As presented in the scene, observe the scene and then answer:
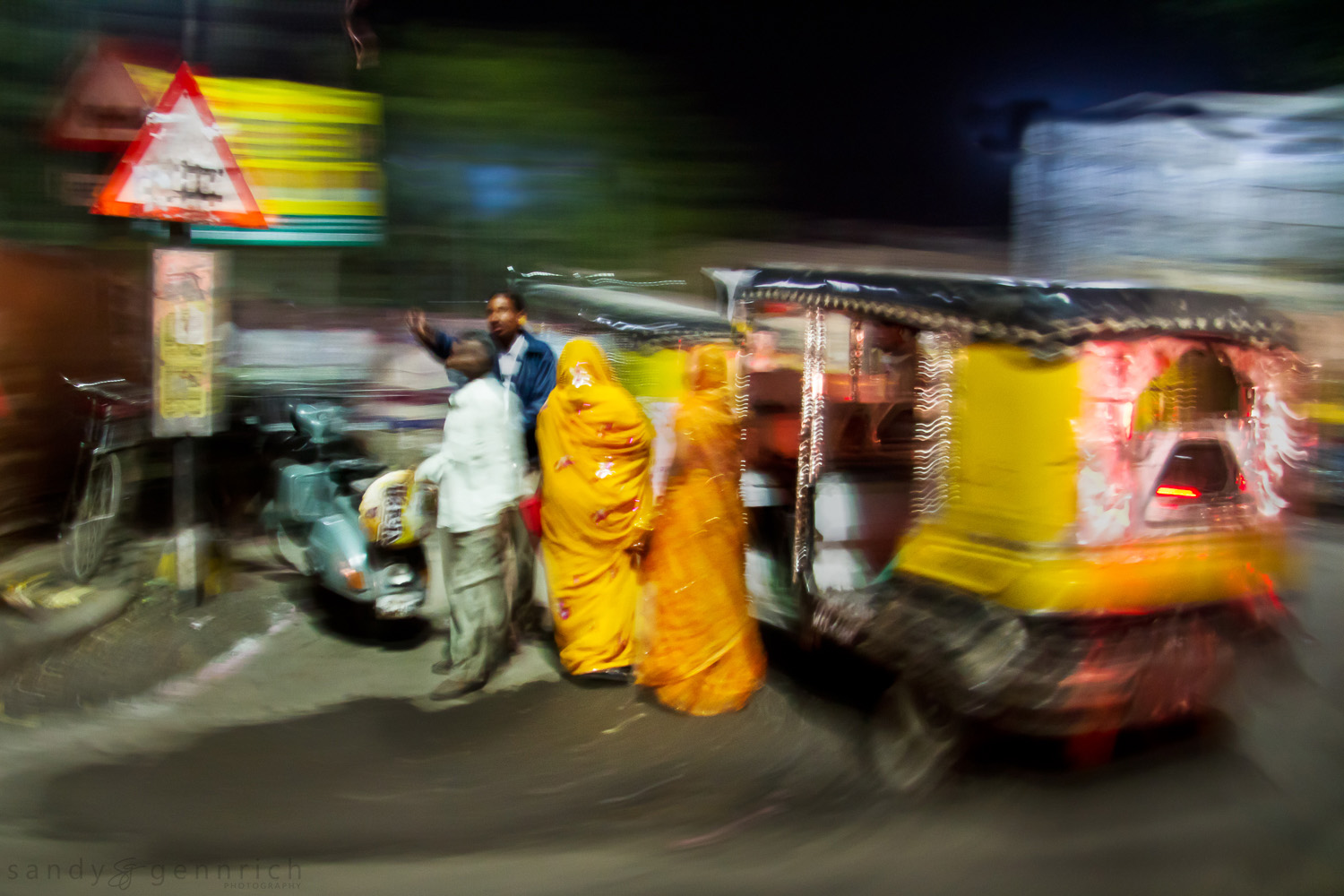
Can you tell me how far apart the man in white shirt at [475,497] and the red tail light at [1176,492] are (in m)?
2.72

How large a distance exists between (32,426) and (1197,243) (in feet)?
35.6

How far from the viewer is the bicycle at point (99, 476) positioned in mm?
5402

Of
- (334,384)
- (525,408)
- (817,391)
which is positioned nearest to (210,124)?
(525,408)

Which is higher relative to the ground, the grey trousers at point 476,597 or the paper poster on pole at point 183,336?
the paper poster on pole at point 183,336

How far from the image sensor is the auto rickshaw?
120 inches

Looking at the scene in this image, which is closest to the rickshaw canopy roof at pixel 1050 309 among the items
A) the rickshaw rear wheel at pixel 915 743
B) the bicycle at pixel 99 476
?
the rickshaw rear wheel at pixel 915 743

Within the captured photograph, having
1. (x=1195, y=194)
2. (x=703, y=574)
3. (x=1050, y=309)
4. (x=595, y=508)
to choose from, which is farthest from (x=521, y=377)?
(x=1195, y=194)

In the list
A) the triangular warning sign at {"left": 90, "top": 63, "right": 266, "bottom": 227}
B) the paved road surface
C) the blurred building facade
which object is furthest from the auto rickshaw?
the blurred building facade

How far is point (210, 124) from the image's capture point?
4664mm

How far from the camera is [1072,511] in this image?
3.05 metres

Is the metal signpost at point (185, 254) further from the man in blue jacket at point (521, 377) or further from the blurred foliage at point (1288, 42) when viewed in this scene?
the blurred foliage at point (1288, 42)

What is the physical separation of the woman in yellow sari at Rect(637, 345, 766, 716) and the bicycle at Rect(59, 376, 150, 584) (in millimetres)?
3348

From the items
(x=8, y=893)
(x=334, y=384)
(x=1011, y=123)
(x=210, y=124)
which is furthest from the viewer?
(x=1011, y=123)

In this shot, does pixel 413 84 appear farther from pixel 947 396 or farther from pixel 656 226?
pixel 947 396
